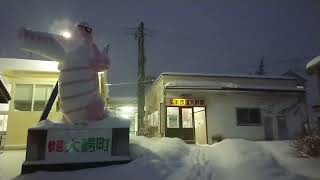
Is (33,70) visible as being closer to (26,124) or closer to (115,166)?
(26,124)

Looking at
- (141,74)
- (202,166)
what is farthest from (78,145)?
(141,74)

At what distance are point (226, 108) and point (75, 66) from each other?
1221cm

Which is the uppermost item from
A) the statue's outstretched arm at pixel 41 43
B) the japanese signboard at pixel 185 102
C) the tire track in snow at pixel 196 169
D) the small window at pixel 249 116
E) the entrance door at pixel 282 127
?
the statue's outstretched arm at pixel 41 43

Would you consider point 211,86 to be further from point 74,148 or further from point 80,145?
point 74,148

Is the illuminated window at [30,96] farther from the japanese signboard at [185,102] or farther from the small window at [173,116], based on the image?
the small window at [173,116]

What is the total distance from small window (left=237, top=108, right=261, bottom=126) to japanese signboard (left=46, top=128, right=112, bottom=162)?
12309mm

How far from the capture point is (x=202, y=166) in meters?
8.09

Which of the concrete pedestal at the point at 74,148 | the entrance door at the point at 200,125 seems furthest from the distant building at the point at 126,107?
the concrete pedestal at the point at 74,148

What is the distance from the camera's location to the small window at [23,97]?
52.2ft

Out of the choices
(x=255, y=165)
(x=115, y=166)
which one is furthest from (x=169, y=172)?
(x=255, y=165)

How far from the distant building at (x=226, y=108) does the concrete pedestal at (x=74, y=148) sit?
30.0 ft

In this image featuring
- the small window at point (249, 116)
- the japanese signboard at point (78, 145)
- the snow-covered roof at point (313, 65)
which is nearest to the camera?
the japanese signboard at point (78, 145)

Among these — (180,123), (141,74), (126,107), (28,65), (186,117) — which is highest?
(141,74)

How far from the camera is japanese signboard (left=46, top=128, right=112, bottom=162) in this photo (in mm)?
8375
